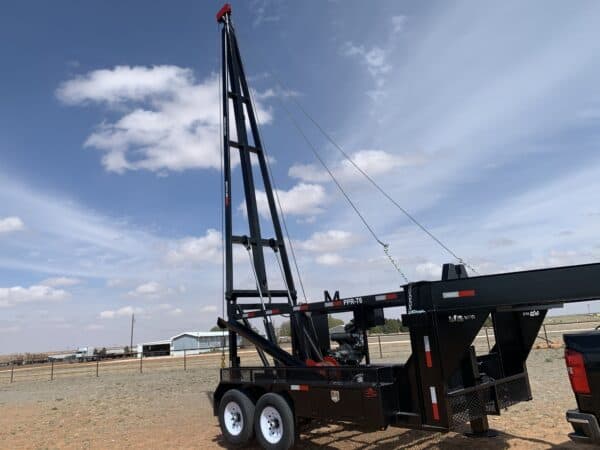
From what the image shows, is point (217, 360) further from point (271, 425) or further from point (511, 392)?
point (511, 392)

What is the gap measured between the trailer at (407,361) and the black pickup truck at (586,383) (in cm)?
46

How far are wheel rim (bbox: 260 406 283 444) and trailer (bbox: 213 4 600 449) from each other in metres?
0.01

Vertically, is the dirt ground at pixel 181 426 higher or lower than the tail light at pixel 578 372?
lower

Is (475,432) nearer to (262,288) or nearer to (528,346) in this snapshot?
(528,346)

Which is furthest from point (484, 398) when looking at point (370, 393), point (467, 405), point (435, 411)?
point (370, 393)

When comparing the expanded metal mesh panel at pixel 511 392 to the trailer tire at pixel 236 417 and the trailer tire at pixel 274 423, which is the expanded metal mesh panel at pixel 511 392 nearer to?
the trailer tire at pixel 274 423

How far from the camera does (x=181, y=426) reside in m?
9.74

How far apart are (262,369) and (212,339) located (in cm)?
7732

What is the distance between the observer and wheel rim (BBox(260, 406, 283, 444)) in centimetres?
685

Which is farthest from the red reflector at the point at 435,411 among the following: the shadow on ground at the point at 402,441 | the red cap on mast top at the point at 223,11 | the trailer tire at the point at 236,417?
the red cap on mast top at the point at 223,11

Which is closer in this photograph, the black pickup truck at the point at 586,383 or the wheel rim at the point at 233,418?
the black pickup truck at the point at 586,383

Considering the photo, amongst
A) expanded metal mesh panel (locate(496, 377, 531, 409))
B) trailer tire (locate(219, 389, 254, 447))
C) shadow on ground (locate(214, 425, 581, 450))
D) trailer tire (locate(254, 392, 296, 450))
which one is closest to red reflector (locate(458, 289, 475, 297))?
expanded metal mesh panel (locate(496, 377, 531, 409))

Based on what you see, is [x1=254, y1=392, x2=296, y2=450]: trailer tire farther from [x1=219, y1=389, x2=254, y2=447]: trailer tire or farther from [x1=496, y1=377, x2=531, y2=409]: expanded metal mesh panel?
[x1=496, y1=377, x2=531, y2=409]: expanded metal mesh panel

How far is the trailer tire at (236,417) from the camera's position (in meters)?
7.35
